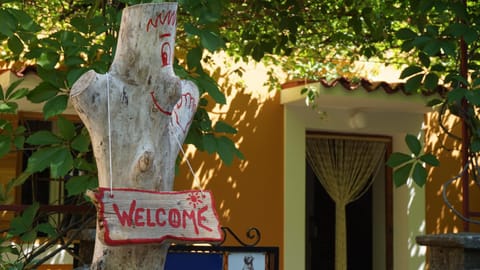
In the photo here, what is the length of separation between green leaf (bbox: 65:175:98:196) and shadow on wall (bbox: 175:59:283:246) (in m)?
5.27

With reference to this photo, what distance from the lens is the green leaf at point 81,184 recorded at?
374 cm

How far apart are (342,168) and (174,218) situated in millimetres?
7809

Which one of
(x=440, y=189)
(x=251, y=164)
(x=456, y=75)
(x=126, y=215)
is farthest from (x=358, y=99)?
(x=126, y=215)

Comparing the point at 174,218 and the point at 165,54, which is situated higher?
the point at 165,54

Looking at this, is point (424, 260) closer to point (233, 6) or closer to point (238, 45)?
point (238, 45)

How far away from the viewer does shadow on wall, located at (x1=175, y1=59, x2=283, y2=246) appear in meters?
9.13

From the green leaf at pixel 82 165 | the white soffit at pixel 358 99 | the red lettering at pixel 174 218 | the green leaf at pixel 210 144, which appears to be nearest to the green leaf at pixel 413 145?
the green leaf at pixel 210 144

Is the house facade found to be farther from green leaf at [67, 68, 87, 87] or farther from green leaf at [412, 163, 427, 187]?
green leaf at [67, 68, 87, 87]

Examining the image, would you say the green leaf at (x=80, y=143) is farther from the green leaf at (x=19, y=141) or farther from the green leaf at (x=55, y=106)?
the green leaf at (x=19, y=141)

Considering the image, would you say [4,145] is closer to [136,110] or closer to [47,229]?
[47,229]

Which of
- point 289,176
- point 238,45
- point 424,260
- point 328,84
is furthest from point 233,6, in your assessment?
point 424,260

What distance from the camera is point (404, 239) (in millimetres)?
→ 9766

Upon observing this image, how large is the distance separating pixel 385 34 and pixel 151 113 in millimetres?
4406

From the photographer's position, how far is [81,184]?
3.77m
